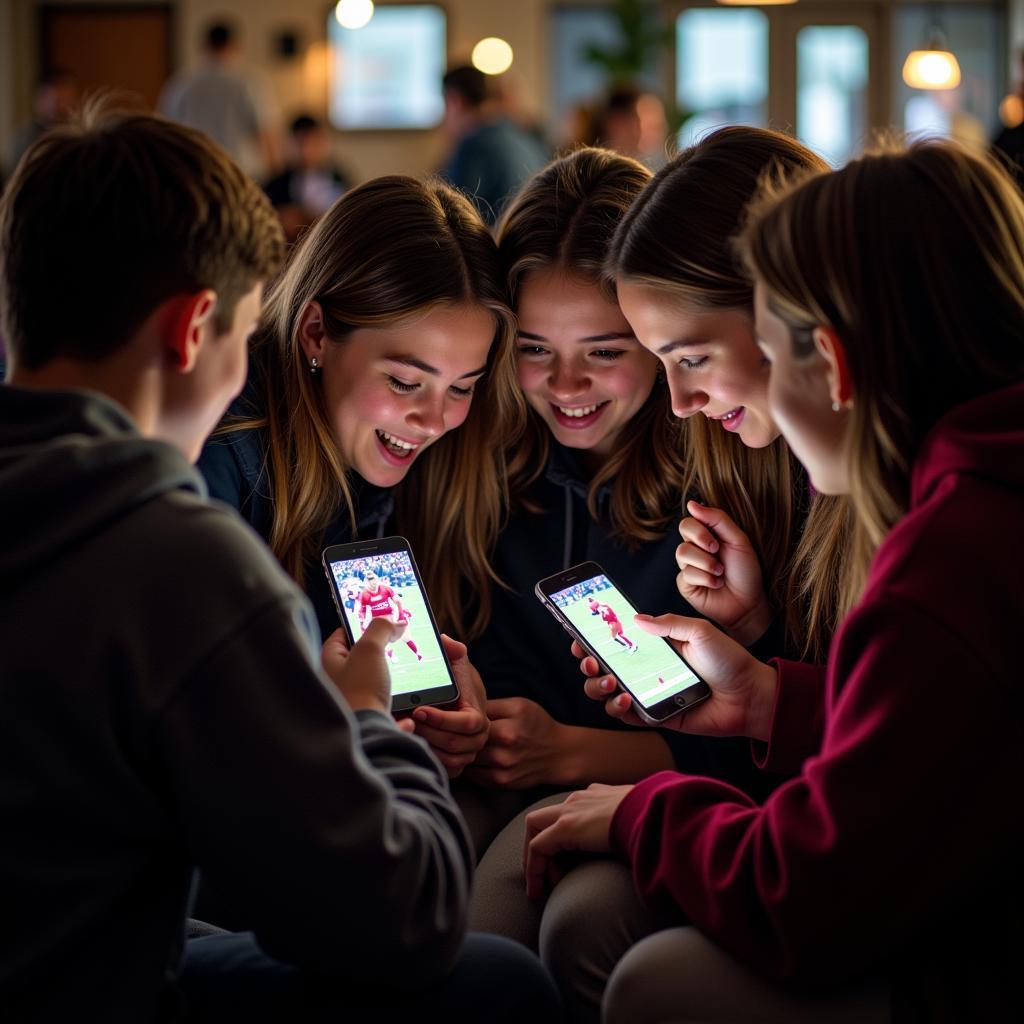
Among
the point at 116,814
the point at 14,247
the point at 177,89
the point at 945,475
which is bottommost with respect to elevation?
the point at 116,814

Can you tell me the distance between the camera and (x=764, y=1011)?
1.10m

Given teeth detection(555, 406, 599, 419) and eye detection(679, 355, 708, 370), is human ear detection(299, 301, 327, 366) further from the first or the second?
eye detection(679, 355, 708, 370)

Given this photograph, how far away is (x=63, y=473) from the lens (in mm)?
957

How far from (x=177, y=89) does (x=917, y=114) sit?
5201 mm

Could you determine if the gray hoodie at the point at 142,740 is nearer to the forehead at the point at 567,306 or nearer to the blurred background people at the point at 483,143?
the forehead at the point at 567,306

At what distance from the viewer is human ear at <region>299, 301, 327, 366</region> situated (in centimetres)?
191

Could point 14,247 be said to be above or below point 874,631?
above

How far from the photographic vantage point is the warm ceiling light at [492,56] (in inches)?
336

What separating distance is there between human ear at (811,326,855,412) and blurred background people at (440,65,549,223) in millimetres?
3882

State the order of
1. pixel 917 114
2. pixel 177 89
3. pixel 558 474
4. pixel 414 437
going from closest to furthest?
pixel 414 437, pixel 558 474, pixel 177 89, pixel 917 114

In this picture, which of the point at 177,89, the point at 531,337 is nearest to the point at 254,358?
the point at 531,337

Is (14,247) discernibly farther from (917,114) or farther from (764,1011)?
(917,114)

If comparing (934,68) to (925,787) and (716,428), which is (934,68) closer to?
(716,428)

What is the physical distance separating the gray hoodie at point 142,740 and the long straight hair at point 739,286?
906 mm
